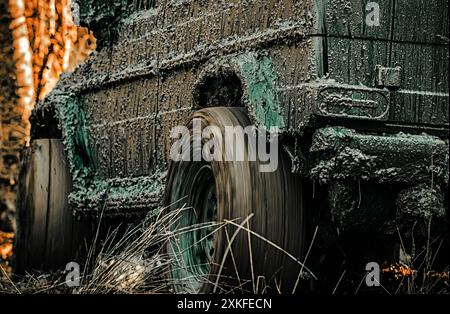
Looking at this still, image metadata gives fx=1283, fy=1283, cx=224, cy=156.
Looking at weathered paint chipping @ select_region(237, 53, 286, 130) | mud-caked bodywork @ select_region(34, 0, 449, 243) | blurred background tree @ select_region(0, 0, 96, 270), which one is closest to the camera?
mud-caked bodywork @ select_region(34, 0, 449, 243)

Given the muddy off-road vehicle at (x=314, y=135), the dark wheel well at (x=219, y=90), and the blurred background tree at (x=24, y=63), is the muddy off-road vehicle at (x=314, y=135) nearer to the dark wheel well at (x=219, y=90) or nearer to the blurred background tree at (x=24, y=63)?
the dark wheel well at (x=219, y=90)

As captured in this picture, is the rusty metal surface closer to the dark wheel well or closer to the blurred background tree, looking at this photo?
the dark wheel well

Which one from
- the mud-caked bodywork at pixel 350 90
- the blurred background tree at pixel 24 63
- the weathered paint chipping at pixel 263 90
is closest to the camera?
the mud-caked bodywork at pixel 350 90

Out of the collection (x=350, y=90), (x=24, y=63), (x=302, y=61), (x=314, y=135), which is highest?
(x=24, y=63)

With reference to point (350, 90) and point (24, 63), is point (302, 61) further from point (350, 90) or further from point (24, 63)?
point (24, 63)

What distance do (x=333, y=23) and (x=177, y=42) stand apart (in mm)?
1634

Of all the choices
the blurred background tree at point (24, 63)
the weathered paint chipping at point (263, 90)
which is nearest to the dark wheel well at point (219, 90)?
the weathered paint chipping at point (263, 90)

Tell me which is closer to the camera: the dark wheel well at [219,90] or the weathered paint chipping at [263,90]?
the weathered paint chipping at [263,90]

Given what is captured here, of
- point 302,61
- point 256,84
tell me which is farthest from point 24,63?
point 302,61

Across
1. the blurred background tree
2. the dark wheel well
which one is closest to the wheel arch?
the dark wheel well

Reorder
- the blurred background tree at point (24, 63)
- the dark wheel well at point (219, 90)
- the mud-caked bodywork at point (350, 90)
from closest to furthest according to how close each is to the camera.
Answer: the mud-caked bodywork at point (350, 90), the dark wheel well at point (219, 90), the blurred background tree at point (24, 63)

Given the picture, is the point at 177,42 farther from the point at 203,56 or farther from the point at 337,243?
the point at 337,243

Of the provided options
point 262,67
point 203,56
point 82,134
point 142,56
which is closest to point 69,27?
point 82,134

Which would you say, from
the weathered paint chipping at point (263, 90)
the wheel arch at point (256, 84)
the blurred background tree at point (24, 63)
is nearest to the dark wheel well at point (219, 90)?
the wheel arch at point (256, 84)
